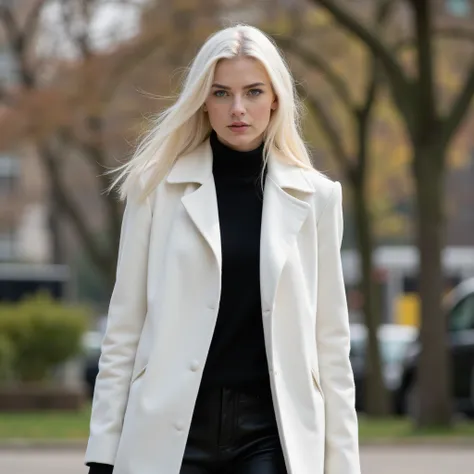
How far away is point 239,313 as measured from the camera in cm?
435

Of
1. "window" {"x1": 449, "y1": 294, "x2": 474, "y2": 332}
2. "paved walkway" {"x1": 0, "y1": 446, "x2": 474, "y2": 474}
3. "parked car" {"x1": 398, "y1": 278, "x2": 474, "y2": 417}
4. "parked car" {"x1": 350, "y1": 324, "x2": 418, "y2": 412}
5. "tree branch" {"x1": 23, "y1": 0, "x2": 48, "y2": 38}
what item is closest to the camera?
"paved walkway" {"x1": 0, "y1": 446, "x2": 474, "y2": 474}

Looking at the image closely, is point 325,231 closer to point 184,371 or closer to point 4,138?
point 184,371

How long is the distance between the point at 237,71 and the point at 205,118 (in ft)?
0.88

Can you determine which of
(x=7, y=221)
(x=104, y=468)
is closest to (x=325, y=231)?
(x=104, y=468)

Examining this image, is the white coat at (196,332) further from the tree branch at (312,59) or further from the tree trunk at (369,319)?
the tree trunk at (369,319)

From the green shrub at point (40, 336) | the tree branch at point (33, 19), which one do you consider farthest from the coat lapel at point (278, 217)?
the tree branch at point (33, 19)

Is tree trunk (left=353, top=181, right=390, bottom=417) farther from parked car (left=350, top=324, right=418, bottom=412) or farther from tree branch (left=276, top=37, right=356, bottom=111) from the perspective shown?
parked car (left=350, top=324, right=418, bottom=412)

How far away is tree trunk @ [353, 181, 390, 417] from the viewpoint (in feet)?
75.2

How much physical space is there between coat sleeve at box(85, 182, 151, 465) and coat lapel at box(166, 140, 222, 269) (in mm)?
127

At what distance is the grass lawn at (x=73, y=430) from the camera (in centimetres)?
1565

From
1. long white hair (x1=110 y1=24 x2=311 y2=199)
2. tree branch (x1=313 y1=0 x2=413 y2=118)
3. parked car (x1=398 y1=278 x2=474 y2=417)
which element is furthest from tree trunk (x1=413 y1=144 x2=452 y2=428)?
long white hair (x1=110 y1=24 x2=311 y2=199)

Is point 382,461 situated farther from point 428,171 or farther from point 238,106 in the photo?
point 238,106

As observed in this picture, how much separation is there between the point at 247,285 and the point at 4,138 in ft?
65.4

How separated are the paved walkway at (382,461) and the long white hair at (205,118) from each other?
25.3 ft
